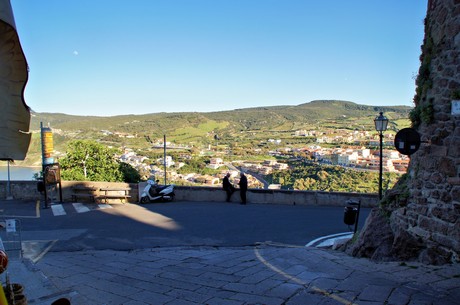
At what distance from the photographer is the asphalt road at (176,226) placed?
356 inches

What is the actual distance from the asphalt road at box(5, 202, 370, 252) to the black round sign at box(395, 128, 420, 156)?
3646 mm

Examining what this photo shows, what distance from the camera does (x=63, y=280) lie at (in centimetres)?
539

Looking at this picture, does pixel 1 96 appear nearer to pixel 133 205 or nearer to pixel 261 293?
pixel 261 293

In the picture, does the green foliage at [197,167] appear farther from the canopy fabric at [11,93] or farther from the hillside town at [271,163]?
the canopy fabric at [11,93]

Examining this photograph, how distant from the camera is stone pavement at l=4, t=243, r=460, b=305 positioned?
423 cm

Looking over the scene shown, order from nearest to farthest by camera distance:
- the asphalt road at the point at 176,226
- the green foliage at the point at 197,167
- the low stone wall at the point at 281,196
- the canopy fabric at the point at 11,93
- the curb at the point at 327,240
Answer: the canopy fabric at the point at 11,93 < the curb at the point at 327,240 < the asphalt road at the point at 176,226 < the low stone wall at the point at 281,196 < the green foliage at the point at 197,167

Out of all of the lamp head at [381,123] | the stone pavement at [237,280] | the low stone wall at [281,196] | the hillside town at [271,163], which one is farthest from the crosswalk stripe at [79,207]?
the lamp head at [381,123]

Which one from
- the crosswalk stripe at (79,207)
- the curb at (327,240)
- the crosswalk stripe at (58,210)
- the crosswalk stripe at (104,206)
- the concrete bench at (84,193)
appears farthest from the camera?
the concrete bench at (84,193)

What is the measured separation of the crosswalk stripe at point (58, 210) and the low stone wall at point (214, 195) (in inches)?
59.1

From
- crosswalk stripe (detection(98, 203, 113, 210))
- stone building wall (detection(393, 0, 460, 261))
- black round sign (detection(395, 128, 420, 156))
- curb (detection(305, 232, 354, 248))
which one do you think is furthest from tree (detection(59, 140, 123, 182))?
stone building wall (detection(393, 0, 460, 261))

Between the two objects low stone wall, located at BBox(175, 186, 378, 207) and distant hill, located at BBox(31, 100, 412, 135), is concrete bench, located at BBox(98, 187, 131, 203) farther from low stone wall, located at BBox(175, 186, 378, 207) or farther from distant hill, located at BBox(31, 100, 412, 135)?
distant hill, located at BBox(31, 100, 412, 135)

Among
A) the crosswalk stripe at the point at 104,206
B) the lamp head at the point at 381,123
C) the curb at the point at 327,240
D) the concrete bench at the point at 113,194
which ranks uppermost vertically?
the lamp head at the point at 381,123

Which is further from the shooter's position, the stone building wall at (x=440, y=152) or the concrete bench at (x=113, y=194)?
the concrete bench at (x=113, y=194)

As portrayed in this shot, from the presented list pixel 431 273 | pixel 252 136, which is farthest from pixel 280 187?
pixel 252 136
